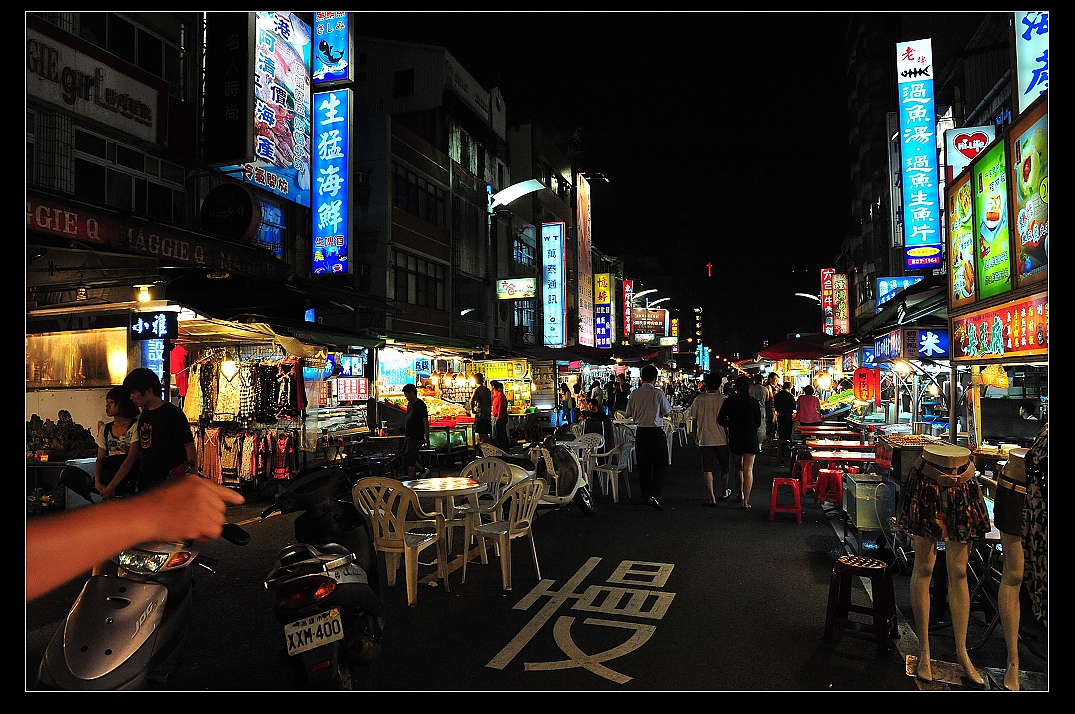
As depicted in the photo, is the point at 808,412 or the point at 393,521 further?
the point at 808,412

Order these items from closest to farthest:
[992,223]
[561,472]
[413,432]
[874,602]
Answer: [874,602] < [992,223] < [561,472] < [413,432]

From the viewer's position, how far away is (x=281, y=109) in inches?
569

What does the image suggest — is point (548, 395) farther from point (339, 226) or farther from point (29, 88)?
point (29, 88)

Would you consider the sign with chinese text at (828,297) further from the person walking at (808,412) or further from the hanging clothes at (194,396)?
the hanging clothes at (194,396)

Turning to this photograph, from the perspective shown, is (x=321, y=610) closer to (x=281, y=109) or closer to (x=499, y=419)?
(x=499, y=419)

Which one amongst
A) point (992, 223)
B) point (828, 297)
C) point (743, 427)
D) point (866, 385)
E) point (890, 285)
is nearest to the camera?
point (992, 223)

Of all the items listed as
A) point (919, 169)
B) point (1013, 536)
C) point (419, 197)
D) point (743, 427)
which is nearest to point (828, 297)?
point (919, 169)

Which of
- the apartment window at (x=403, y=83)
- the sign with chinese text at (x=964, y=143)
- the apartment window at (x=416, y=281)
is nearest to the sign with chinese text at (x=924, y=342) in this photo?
the sign with chinese text at (x=964, y=143)

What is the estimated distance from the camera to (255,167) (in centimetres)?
1493

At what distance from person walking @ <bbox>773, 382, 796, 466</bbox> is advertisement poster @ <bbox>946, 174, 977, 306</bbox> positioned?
8.27 metres

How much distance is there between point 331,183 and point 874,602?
1510 centimetres

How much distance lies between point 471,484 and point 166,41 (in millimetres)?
12507

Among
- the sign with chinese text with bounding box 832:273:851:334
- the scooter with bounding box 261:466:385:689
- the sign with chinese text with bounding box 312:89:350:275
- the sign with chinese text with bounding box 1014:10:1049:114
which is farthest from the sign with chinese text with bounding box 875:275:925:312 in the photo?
the scooter with bounding box 261:466:385:689
